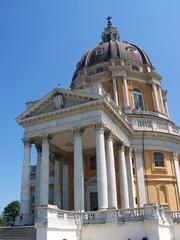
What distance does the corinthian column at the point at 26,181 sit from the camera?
73.5ft

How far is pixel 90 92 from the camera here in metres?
→ 22.9

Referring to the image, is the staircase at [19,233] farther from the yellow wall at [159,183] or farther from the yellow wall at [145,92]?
the yellow wall at [145,92]

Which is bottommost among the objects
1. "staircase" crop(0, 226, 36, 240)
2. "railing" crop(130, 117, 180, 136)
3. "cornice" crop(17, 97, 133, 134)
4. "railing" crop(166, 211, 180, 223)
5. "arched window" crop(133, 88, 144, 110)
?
"staircase" crop(0, 226, 36, 240)

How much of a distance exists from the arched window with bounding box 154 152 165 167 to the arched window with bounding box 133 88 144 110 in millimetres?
7587

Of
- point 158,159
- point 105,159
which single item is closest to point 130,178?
point 158,159

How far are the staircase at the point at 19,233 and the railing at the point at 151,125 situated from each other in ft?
50.5

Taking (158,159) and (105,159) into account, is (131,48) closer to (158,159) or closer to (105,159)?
(158,159)

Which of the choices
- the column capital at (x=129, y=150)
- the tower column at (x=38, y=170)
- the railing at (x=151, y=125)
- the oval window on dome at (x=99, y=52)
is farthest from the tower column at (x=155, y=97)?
the tower column at (x=38, y=170)

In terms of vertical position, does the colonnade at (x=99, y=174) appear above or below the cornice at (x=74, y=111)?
below

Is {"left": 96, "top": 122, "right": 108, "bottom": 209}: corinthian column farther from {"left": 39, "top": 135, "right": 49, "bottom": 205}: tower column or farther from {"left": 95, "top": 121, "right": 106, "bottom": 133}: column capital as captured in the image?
{"left": 39, "top": 135, "right": 49, "bottom": 205}: tower column

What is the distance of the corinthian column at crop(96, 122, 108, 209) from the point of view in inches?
776

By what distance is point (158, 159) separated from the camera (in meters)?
29.3

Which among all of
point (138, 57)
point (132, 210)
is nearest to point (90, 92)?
point (132, 210)

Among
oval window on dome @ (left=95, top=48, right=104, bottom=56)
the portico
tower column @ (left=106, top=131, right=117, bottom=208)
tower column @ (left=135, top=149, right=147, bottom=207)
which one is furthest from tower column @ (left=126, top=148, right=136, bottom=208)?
oval window on dome @ (left=95, top=48, right=104, bottom=56)
